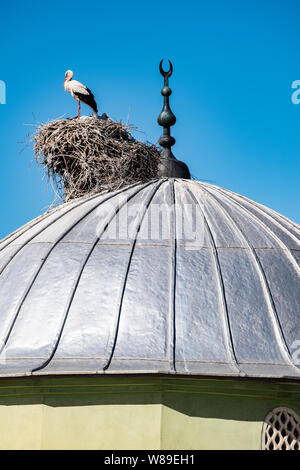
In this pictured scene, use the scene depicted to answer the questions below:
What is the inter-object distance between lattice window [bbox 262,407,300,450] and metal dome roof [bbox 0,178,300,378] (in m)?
0.46

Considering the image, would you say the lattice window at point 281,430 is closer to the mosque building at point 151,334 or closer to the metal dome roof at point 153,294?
the mosque building at point 151,334

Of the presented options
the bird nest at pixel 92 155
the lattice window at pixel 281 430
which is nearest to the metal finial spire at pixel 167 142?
the bird nest at pixel 92 155

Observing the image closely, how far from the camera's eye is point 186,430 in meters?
7.65

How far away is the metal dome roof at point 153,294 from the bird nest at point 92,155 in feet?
4.44

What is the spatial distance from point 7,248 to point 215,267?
10.1 feet

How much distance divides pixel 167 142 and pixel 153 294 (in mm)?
4711

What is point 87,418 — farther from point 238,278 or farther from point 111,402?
point 238,278

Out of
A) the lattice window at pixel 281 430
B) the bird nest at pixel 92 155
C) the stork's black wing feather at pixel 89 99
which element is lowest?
the lattice window at pixel 281 430

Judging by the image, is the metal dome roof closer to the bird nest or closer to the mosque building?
the mosque building

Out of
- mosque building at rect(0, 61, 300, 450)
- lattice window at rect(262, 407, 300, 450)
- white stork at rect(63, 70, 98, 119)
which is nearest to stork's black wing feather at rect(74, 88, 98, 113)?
white stork at rect(63, 70, 98, 119)

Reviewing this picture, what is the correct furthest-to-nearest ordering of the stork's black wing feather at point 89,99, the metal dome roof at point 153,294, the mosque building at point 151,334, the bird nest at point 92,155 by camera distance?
the stork's black wing feather at point 89,99, the bird nest at point 92,155, the metal dome roof at point 153,294, the mosque building at point 151,334

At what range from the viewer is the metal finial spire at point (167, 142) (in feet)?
39.8

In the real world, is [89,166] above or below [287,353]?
above
